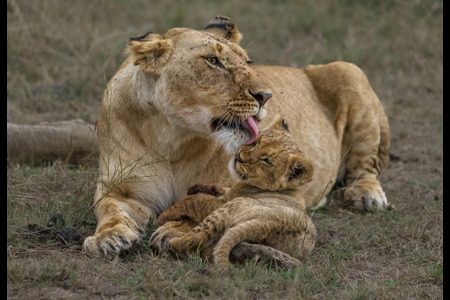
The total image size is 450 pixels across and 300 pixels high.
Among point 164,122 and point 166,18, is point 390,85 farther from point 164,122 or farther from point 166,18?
point 164,122

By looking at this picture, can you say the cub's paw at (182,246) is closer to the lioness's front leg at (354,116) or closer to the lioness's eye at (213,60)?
the lioness's eye at (213,60)

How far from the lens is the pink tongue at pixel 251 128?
13.1 ft

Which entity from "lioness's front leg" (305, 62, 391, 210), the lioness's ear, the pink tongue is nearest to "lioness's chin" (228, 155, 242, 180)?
the pink tongue

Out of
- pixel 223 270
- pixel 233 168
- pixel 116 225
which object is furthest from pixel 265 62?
pixel 223 270

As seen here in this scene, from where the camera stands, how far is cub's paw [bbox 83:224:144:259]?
3.65 metres

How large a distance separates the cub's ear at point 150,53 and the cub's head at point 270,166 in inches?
29.1

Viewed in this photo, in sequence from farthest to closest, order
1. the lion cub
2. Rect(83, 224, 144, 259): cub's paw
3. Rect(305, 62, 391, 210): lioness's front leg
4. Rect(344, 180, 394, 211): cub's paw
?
Rect(305, 62, 391, 210): lioness's front leg < Rect(344, 180, 394, 211): cub's paw < Rect(83, 224, 144, 259): cub's paw < the lion cub

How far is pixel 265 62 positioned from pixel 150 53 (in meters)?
5.66

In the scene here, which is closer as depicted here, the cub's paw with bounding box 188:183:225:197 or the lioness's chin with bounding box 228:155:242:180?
the lioness's chin with bounding box 228:155:242:180

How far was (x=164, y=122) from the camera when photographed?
4254 millimetres

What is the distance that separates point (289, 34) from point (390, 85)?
1.98m

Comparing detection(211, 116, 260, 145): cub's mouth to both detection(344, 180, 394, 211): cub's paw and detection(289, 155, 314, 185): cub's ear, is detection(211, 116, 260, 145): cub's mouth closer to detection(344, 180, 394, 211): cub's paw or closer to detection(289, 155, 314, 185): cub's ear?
detection(289, 155, 314, 185): cub's ear

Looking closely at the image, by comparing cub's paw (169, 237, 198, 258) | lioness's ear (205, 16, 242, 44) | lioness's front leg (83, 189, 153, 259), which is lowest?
lioness's front leg (83, 189, 153, 259)

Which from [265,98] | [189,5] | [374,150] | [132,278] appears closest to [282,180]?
[265,98]
